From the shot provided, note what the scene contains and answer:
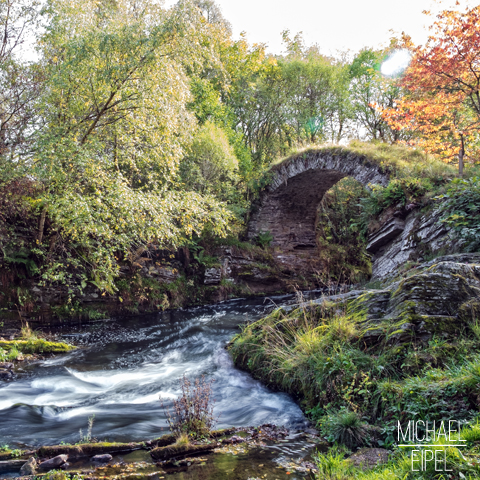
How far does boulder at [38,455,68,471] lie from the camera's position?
297cm

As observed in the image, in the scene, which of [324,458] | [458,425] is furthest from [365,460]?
[458,425]

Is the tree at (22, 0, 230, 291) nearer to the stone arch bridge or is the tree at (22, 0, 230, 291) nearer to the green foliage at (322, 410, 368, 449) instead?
the green foliage at (322, 410, 368, 449)

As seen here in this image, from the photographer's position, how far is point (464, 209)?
6922mm

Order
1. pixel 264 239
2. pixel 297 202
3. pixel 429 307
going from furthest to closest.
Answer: pixel 297 202 < pixel 264 239 < pixel 429 307

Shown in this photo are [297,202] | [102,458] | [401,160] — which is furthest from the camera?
[297,202]

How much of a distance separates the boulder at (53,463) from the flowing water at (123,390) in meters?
0.79

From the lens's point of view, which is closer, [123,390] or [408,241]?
[123,390]

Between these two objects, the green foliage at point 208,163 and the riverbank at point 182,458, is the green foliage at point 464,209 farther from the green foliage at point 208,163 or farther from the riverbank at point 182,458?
the green foliage at point 208,163

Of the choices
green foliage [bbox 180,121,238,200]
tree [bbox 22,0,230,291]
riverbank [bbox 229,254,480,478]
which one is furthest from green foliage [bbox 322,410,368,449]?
green foliage [bbox 180,121,238,200]

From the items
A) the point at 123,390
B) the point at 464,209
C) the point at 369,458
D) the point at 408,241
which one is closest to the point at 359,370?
the point at 369,458

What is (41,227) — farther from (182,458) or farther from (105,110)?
(182,458)

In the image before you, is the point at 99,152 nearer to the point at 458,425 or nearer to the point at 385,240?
the point at 385,240

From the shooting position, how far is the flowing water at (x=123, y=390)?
4.16 meters

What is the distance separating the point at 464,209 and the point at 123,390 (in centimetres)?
695
